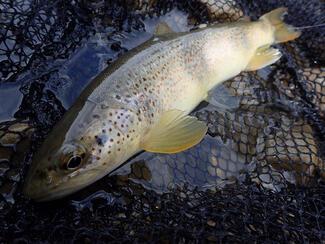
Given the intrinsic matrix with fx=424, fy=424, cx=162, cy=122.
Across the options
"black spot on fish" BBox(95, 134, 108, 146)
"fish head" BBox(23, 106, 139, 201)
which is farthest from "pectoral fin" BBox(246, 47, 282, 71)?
"black spot on fish" BBox(95, 134, 108, 146)

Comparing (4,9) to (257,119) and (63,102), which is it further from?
(257,119)

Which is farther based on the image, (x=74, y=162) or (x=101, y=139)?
(x=101, y=139)

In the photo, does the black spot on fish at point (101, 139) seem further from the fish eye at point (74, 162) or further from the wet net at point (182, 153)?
the wet net at point (182, 153)

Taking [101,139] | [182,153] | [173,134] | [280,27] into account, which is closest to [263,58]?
[280,27]

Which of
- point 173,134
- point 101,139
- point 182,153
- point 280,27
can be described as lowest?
point 182,153

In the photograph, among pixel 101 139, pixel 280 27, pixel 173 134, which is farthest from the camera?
pixel 280 27

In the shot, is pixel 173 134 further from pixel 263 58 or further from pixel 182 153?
pixel 263 58

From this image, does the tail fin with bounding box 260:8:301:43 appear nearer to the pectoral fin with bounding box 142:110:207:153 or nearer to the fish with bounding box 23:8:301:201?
the fish with bounding box 23:8:301:201
